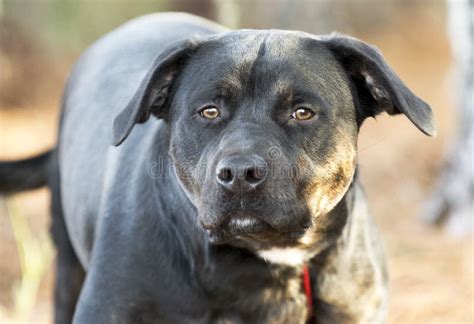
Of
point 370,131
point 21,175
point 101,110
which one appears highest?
point 101,110

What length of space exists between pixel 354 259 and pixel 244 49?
1103 mm

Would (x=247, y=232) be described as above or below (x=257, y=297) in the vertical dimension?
above

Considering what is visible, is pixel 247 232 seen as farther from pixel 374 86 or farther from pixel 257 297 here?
pixel 374 86

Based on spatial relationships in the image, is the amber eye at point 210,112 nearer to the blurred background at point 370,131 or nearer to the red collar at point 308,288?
the red collar at point 308,288

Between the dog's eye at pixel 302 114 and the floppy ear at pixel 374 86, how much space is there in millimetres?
344

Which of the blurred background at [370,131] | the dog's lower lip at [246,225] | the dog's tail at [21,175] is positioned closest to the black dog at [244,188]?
the dog's lower lip at [246,225]

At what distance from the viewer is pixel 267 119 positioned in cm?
364

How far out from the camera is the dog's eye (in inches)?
145

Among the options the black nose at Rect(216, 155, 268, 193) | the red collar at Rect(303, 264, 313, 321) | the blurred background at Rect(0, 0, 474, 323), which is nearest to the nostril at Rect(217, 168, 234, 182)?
the black nose at Rect(216, 155, 268, 193)

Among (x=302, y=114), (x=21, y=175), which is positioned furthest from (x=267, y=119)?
(x=21, y=175)

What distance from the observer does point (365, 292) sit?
419 centimetres

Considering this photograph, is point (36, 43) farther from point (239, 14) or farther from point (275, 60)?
point (275, 60)

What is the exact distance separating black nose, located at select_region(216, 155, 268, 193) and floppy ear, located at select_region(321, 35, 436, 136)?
28.3 inches

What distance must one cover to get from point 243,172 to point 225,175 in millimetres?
79
